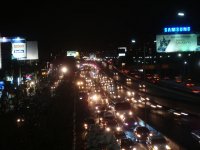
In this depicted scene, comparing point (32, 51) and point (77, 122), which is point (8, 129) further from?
point (32, 51)

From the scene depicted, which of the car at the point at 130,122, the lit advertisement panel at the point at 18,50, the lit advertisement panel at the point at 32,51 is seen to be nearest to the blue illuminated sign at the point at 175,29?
the car at the point at 130,122

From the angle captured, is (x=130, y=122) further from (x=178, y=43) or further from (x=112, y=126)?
(x=178, y=43)

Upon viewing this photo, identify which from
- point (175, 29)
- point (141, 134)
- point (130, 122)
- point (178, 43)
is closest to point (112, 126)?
point (130, 122)

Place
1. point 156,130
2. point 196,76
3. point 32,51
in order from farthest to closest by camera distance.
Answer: point 32,51, point 196,76, point 156,130

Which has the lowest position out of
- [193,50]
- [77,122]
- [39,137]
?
[77,122]

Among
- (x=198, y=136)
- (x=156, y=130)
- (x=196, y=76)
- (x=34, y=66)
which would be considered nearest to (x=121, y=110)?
(x=156, y=130)

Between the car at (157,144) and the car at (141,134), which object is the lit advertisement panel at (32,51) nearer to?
the car at (141,134)
